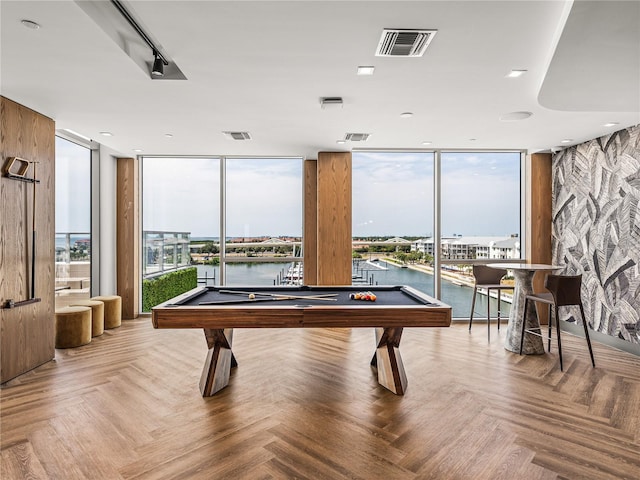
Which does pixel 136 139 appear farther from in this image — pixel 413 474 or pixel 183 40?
pixel 413 474

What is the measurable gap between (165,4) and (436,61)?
1851 mm

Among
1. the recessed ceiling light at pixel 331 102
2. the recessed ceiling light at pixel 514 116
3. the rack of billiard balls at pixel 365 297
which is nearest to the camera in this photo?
the rack of billiard balls at pixel 365 297

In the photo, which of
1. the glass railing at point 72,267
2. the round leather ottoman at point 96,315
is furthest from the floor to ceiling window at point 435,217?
the glass railing at point 72,267

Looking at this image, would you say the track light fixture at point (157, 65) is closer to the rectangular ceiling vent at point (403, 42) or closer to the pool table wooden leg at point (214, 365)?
the rectangular ceiling vent at point (403, 42)

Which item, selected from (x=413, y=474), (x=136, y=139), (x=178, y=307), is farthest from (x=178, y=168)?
(x=413, y=474)

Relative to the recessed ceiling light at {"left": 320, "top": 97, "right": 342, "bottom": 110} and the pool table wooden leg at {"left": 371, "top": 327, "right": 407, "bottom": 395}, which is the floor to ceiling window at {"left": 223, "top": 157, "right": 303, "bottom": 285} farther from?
the pool table wooden leg at {"left": 371, "top": 327, "right": 407, "bottom": 395}

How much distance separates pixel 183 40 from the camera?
2607 mm

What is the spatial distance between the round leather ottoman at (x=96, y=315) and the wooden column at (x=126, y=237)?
99cm

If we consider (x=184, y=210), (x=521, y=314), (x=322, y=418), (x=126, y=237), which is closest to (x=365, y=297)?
(x=322, y=418)

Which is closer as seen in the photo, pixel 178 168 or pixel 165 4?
pixel 165 4

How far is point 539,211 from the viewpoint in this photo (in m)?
6.07

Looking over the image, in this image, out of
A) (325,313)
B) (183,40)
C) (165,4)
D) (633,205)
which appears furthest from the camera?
(633,205)

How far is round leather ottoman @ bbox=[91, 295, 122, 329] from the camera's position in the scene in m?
5.62

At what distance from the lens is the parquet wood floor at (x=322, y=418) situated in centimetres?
232
